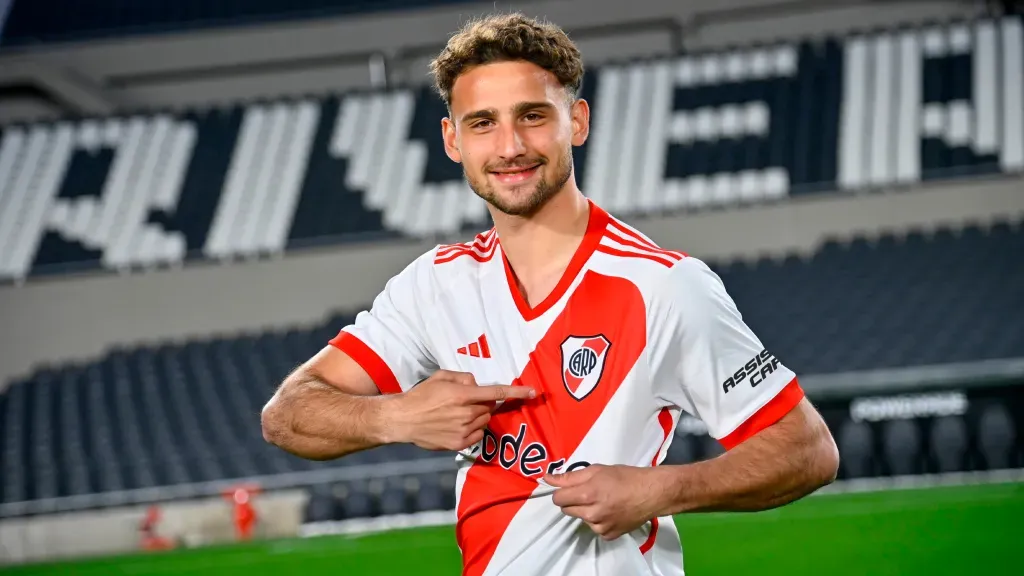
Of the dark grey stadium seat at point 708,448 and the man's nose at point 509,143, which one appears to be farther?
the dark grey stadium seat at point 708,448

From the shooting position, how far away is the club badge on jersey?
1.84 metres

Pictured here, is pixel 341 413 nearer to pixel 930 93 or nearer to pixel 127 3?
pixel 930 93

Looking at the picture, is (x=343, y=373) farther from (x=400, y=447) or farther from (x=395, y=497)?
(x=400, y=447)

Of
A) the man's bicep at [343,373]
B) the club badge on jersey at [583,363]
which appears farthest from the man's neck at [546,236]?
the man's bicep at [343,373]

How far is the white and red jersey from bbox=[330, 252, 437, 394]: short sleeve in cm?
9

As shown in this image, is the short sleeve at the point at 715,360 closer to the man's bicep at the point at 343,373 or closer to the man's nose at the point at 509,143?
the man's nose at the point at 509,143

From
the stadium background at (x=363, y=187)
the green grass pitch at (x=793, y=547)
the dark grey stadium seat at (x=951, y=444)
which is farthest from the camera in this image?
the stadium background at (x=363, y=187)

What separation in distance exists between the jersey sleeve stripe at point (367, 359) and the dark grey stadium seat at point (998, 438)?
674 cm

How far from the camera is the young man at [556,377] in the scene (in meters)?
1.76

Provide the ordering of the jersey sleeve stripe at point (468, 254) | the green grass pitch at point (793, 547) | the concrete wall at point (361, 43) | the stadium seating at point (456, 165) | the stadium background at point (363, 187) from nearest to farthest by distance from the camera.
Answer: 1. the jersey sleeve stripe at point (468, 254)
2. the green grass pitch at point (793, 547)
3. the stadium background at point (363, 187)
4. the stadium seating at point (456, 165)
5. the concrete wall at point (361, 43)

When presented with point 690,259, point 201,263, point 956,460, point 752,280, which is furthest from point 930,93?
point 690,259

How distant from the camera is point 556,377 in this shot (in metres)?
1.86

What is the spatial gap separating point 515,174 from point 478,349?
11.8 inches

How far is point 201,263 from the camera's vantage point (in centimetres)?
1419
